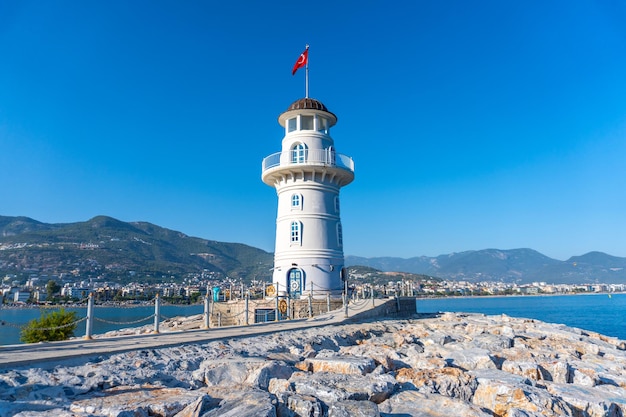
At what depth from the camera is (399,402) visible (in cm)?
600

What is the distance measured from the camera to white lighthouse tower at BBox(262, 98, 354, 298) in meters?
20.5

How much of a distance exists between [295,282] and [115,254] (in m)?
127

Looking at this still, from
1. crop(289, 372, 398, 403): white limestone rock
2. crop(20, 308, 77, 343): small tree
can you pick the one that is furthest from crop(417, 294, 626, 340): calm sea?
crop(20, 308, 77, 343): small tree

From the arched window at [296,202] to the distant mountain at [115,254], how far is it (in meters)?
70.9

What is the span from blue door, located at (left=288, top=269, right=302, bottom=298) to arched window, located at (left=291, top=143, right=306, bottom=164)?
5.08 meters

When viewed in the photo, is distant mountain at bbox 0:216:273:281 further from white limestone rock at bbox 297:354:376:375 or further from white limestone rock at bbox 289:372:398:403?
white limestone rock at bbox 289:372:398:403

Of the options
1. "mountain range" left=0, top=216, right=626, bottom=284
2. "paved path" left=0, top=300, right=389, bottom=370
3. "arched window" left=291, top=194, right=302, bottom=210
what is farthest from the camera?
"mountain range" left=0, top=216, right=626, bottom=284

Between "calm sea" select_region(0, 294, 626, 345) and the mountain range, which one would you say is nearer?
"calm sea" select_region(0, 294, 626, 345)

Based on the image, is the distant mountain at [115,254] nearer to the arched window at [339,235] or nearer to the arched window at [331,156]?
the arched window at [339,235]

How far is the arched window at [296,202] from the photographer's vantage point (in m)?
21.1

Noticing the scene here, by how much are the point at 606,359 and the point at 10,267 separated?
127458 millimetres

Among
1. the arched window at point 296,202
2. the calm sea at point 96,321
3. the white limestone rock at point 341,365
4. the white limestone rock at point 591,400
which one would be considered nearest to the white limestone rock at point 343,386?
the white limestone rock at point 341,365

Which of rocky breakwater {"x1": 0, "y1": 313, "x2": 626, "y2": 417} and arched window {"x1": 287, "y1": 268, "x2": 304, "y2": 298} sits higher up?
arched window {"x1": 287, "y1": 268, "x2": 304, "y2": 298}

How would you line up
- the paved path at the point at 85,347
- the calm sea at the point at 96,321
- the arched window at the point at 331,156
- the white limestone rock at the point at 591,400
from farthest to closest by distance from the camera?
the arched window at the point at 331,156 < the calm sea at the point at 96,321 < the paved path at the point at 85,347 < the white limestone rock at the point at 591,400
